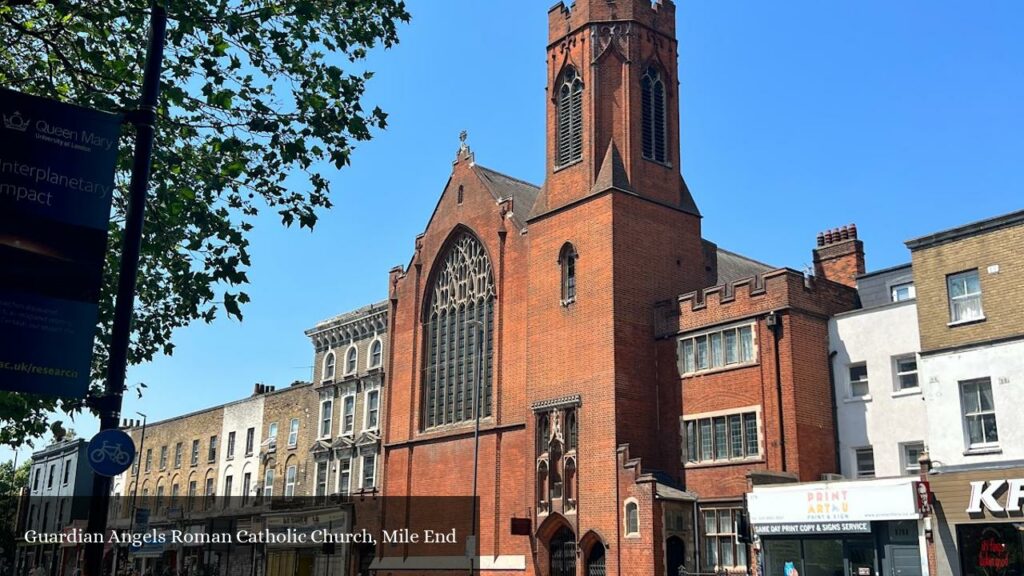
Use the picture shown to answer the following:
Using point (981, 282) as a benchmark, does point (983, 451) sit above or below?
below

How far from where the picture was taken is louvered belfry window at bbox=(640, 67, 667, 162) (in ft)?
125

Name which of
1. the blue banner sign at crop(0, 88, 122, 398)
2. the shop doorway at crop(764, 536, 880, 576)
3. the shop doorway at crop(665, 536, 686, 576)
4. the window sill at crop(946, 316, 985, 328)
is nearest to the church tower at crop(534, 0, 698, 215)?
the shop doorway at crop(665, 536, 686, 576)

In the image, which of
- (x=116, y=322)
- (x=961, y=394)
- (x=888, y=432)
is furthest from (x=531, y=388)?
(x=116, y=322)

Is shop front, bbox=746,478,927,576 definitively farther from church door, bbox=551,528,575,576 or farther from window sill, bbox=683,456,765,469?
church door, bbox=551,528,575,576

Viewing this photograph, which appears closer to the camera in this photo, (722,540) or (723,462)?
(722,540)

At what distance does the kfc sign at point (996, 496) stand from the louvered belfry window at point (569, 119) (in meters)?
19.3

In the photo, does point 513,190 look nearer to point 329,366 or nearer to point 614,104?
point 614,104

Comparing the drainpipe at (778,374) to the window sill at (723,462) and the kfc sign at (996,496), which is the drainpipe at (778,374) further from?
the kfc sign at (996,496)

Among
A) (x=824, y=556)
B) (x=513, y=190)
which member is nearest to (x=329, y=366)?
(x=513, y=190)

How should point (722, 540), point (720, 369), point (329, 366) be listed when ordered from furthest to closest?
1. point (329, 366)
2. point (720, 369)
3. point (722, 540)

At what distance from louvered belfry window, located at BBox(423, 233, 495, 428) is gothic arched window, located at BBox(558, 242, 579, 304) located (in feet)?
16.6

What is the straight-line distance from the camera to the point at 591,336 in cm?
3522

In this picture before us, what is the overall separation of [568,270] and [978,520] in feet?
57.6

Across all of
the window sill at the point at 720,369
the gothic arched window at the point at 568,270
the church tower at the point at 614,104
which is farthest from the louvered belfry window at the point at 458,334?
the window sill at the point at 720,369
